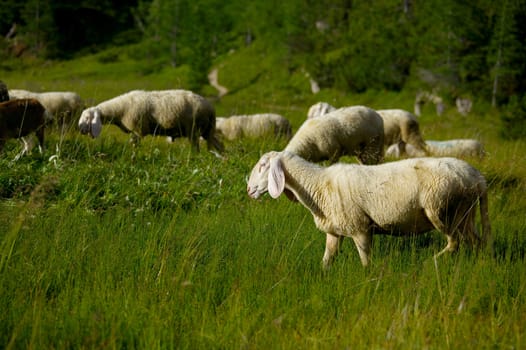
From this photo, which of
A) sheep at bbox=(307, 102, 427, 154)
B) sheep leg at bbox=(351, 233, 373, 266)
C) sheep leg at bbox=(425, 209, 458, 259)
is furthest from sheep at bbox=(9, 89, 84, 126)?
sheep leg at bbox=(425, 209, 458, 259)

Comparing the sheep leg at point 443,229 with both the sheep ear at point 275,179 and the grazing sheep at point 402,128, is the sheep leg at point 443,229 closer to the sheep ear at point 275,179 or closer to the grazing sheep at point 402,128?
the sheep ear at point 275,179

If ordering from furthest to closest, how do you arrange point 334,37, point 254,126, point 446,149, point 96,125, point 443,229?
point 334,37 → point 254,126 → point 446,149 → point 96,125 → point 443,229

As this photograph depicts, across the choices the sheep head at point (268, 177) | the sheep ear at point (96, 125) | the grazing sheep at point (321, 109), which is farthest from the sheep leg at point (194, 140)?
the sheep head at point (268, 177)

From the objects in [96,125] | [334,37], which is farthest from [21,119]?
[334,37]

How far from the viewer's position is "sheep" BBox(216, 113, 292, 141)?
13.8 m

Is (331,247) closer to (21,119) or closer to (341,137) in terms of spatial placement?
(341,137)

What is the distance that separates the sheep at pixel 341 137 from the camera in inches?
332

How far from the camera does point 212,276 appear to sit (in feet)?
12.8

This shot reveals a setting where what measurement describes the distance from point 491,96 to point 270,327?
25024 mm

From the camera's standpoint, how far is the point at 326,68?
115 feet

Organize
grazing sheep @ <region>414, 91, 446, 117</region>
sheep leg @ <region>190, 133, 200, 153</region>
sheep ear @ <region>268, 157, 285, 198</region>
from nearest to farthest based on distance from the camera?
sheep ear @ <region>268, 157, 285, 198</region>
sheep leg @ <region>190, 133, 200, 153</region>
grazing sheep @ <region>414, 91, 446, 117</region>

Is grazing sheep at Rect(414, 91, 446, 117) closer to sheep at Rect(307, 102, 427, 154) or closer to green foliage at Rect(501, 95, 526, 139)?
green foliage at Rect(501, 95, 526, 139)

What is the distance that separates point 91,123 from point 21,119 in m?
1.93

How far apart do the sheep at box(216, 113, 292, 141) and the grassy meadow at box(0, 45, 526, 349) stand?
21.8 ft
